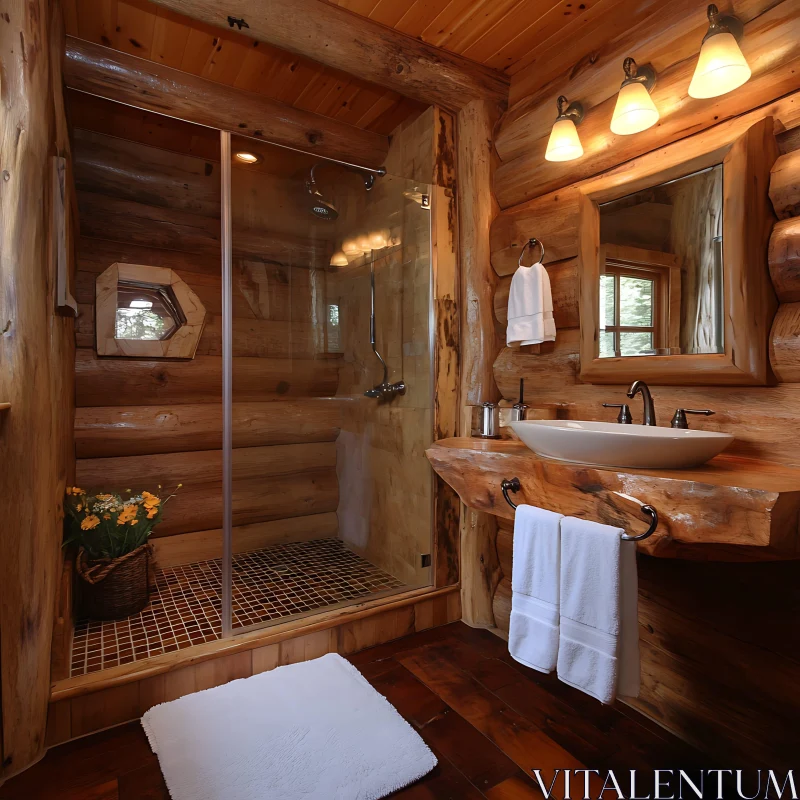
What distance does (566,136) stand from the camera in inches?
75.2

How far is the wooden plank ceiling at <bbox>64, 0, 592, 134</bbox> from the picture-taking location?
6.25 feet

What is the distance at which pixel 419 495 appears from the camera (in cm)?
241

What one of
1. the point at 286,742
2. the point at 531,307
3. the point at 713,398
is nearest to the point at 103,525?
the point at 286,742

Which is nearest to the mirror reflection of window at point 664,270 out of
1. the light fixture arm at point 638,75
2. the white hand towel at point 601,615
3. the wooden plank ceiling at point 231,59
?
the light fixture arm at point 638,75

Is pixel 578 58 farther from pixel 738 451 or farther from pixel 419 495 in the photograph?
pixel 419 495

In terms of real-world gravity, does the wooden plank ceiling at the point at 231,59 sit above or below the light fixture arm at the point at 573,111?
above

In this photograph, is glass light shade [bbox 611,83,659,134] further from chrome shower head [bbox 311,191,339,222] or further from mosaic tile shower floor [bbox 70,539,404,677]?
mosaic tile shower floor [bbox 70,539,404,677]

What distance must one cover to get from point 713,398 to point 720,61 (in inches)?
37.6

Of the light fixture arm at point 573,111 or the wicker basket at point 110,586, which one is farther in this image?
the wicker basket at point 110,586

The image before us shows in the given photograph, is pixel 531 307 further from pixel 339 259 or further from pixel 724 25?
pixel 724 25

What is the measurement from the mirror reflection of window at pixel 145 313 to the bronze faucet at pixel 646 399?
86.6 inches

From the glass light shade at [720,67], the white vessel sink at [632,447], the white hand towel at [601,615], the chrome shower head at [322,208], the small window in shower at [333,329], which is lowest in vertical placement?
the white hand towel at [601,615]

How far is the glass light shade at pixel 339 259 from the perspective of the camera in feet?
7.35

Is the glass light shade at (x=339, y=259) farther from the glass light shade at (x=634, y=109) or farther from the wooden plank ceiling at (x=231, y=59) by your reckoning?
the glass light shade at (x=634, y=109)
